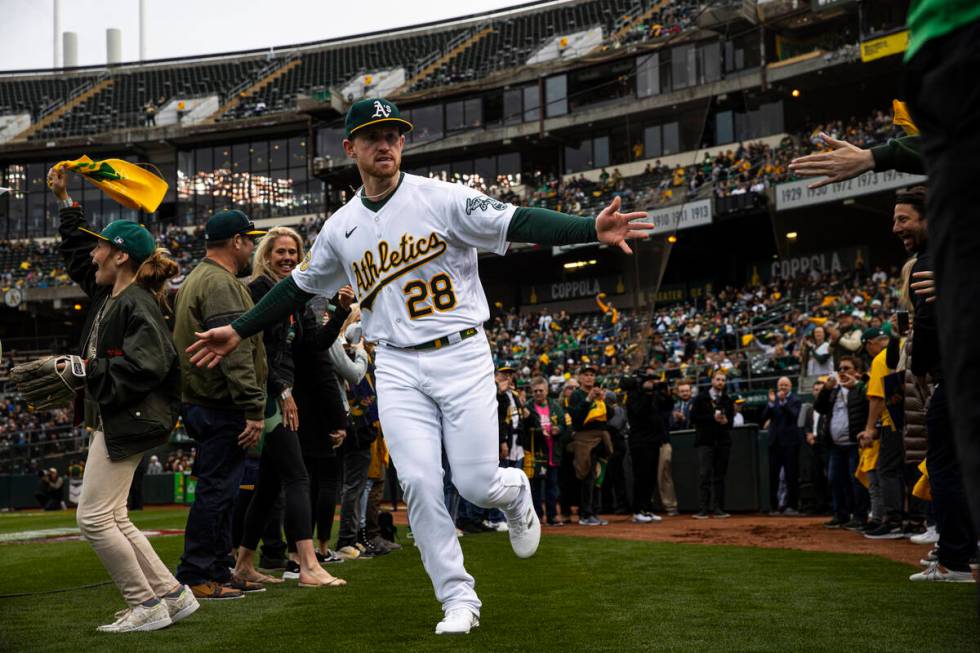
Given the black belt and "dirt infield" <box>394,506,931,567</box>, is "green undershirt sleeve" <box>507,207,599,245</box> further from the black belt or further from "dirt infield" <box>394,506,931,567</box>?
"dirt infield" <box>394,506,931,567</box>

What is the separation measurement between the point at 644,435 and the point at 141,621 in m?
10.0

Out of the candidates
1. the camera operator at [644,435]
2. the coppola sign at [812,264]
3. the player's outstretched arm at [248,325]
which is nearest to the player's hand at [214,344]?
the player's outstretched arm at [248,325]

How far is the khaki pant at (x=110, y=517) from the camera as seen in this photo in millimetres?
4473

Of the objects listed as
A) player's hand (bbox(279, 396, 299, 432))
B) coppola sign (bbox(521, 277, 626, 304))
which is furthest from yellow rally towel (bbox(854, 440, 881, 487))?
coppola sign (bbox(521, 277, 626, 304))

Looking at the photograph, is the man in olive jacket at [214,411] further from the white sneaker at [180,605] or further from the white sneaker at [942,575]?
the white sneaker at [942,575]

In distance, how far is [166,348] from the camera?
4.71 metres

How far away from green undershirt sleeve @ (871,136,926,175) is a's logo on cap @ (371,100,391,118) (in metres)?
2.05

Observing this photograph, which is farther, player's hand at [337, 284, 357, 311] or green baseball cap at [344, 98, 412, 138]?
player's hand at [337, 284, 357, 311]

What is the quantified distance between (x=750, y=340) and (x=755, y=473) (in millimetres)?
10317

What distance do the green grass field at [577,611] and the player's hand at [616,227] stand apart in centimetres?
155

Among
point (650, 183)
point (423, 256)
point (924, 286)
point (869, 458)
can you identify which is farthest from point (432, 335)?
point (650, 183)

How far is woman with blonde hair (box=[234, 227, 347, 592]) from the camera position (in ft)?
19.6

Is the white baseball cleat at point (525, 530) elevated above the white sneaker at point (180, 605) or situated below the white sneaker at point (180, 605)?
above

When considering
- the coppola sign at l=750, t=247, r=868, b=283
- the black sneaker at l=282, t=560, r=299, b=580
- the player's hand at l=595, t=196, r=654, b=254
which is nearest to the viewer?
the player's hand at l=595, t=196, r=654, b=254
